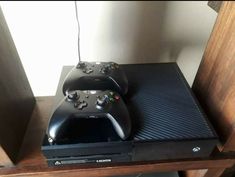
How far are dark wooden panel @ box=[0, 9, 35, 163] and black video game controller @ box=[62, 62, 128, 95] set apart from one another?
0.13 metres

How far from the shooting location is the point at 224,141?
53cm

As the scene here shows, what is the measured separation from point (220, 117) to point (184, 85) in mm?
132

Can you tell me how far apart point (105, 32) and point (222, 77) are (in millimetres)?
424

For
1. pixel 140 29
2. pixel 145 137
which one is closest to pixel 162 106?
pixel 145 137

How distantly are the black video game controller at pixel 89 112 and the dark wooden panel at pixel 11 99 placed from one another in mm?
112

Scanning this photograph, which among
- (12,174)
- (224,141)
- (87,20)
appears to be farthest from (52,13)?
(224,141)

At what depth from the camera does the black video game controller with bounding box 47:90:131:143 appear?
1.47 ft

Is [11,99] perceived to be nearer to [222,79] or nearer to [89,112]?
[89,112]

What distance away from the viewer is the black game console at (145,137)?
1.53 ft

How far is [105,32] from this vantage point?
2.59 ft

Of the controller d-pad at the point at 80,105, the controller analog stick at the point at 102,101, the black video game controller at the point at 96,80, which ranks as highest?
the controller analog stick at the point at 102,101

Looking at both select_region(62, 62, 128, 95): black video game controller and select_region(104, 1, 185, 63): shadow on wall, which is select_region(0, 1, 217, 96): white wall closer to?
select_region(104, 1, 185, 63): shadow on wall

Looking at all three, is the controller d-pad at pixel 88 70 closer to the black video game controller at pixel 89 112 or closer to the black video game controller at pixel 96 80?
the black video game controller at pixel 96 80

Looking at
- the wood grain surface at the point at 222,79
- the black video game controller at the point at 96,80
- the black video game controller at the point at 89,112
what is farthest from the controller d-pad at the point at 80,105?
the wood grain surface at the point at 222,79
